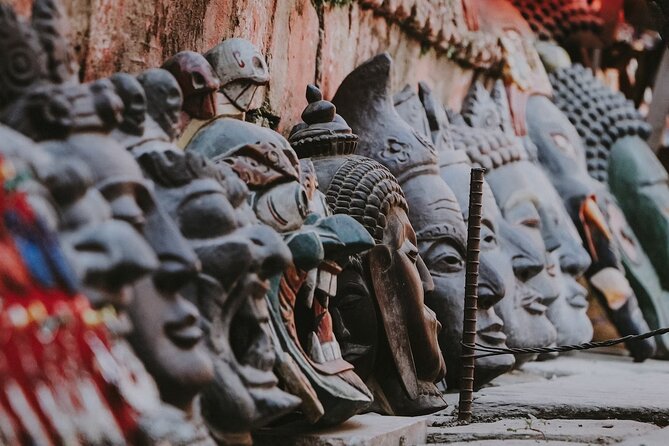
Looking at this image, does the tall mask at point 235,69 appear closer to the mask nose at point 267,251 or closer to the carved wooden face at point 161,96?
the carved wooden face at point 161,96

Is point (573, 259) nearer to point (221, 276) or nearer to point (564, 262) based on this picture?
point (564, 262)

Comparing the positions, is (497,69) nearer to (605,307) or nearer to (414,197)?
(605,307)

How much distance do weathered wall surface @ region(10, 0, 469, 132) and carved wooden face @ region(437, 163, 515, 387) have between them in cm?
77

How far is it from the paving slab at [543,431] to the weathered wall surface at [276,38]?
1.53 m

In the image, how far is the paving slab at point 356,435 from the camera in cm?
377

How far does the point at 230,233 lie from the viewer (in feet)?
10.4

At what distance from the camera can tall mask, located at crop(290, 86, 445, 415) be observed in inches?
177

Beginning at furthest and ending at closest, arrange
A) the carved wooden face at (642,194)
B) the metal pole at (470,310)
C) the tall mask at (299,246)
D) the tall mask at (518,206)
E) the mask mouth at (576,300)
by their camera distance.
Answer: the carved wooden face at (642,194)
the mask mouth at (576,300)
the tall mask at (518,206)
the metal pole at (470,310)
the tall mask at (299,246)

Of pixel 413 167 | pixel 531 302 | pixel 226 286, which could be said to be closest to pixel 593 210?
pixel 531 302

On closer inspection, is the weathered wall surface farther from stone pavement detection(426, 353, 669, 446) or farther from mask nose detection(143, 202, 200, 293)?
stone pavement detection(426, 353, 669, 446)

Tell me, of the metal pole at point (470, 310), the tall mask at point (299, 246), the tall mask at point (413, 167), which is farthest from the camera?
the tall mask at point (413, 167)

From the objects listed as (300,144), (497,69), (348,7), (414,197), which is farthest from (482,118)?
(300,144)

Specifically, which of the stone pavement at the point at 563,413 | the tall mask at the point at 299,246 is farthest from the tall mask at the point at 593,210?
the tall mask at the point at 299,246

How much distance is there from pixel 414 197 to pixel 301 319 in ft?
4.74
